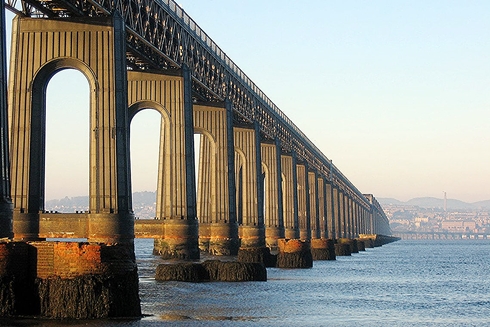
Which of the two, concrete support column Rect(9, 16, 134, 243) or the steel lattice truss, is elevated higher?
the steel lattice truss

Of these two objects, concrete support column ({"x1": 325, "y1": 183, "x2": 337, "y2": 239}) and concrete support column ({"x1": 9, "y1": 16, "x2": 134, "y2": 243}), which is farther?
concrete support column ({"x1": 325, "y1": 183, "x2": 337, "y2": 239})

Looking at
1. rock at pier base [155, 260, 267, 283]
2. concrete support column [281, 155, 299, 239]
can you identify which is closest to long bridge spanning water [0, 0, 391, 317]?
rock at pier base [155, 260, 267, 283]

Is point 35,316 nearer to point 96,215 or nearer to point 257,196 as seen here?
point 96,215

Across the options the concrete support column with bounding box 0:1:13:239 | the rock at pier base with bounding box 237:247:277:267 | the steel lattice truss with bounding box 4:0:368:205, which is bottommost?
the rock at pier base with bounding box 237:247:277:267

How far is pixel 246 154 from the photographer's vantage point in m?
106

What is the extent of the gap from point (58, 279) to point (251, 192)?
7575 centimetres

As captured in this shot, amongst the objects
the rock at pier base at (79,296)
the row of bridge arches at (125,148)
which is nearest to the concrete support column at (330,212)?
the row of bridge arches at (125,148)

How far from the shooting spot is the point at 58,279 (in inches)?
1160

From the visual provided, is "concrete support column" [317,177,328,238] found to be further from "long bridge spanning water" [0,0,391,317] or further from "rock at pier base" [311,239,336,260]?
"long bridge spanning water" [0,0,391,317]

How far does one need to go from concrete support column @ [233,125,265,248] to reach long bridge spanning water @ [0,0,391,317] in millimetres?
6141

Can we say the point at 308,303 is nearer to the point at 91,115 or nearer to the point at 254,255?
the point at 91,115

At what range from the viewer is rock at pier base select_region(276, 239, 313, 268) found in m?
77.3

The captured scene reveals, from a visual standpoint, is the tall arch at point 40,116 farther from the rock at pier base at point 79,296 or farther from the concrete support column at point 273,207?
the concrete support column at point 273,207

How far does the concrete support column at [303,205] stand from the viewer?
143625 millimetres
